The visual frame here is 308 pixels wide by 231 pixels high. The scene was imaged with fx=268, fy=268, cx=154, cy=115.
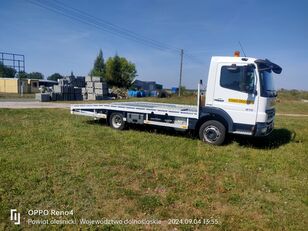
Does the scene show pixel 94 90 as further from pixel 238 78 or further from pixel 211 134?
pixel 238 78

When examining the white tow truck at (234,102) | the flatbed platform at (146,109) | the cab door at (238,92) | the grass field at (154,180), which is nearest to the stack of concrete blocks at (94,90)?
the flatbed platform at (146,109)

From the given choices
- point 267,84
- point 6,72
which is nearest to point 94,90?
point 267,84

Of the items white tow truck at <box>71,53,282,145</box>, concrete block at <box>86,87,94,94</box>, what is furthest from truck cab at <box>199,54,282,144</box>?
concrete block at <box>86,87,94,94</box>

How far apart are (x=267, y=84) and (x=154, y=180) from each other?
4.56m

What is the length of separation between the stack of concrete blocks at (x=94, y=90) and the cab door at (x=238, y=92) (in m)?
24.4

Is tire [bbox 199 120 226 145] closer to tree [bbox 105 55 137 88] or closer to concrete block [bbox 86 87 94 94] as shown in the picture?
concrete block [bbox 86 87 94 94]

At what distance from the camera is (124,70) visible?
5462 centimetres

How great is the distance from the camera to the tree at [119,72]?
5338 centimetres

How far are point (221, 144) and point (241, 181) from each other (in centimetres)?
276

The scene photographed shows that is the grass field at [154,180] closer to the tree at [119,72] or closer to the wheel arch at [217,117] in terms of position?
the wheel arch at [217,117]

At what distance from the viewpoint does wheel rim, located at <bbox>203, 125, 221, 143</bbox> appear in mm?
7938

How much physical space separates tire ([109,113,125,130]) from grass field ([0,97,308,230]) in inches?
57.9

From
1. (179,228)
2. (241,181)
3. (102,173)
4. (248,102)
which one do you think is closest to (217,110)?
(248,102)

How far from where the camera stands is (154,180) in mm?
5141
